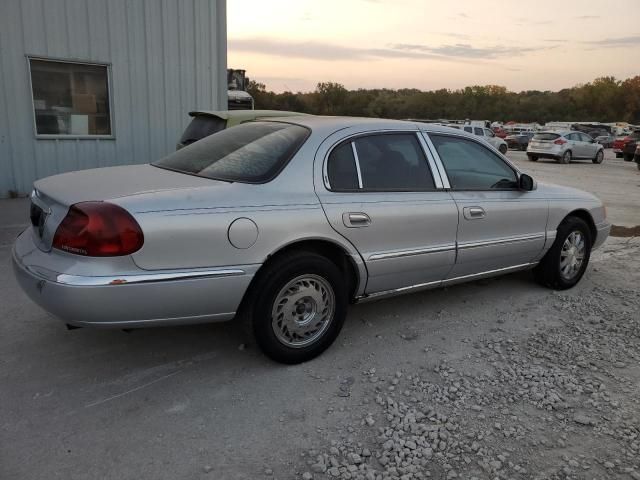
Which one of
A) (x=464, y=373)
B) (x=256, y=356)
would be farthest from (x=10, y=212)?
(x=464, y=373)

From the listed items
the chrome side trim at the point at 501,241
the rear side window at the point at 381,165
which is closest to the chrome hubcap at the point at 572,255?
the chrome side trim at the point at 501,241

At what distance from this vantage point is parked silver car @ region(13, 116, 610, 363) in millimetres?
2799

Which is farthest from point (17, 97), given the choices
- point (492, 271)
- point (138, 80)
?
point (492, 271)

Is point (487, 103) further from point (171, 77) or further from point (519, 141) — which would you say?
point (171, 77)

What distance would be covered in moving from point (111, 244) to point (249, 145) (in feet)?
4.17

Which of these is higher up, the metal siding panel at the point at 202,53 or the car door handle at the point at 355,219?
the metal siding panel at the point at 202,53

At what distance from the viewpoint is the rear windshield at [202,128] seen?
24.7 ft

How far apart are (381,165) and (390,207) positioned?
337 millimetres

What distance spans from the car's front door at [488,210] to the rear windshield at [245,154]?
126 centimetres

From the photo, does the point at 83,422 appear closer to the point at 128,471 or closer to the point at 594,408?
the point at 128,471

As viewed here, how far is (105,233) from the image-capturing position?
108 inches

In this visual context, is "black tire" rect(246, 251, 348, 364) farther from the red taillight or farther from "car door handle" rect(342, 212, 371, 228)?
the red taillight

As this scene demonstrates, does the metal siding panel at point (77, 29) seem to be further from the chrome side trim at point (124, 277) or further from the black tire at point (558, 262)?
the black tire at point (558, 262)

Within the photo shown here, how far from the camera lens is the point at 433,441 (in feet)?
8.91
